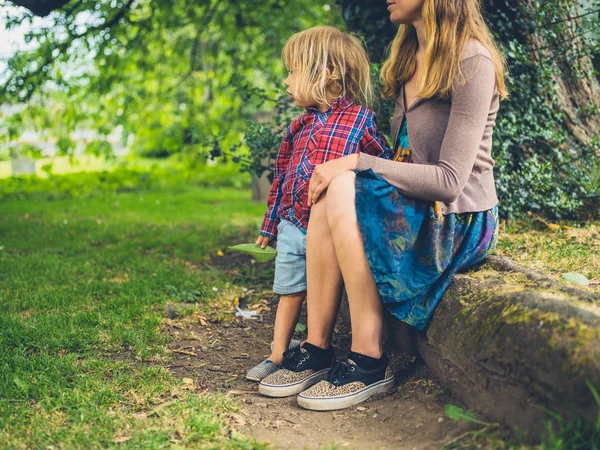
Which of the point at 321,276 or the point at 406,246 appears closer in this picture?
the point at 406,246

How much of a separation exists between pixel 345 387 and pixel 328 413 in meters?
0.12

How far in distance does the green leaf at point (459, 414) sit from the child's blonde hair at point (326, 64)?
1.49m

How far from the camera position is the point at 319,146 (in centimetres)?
283

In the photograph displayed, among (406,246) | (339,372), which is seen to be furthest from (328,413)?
(406,246)

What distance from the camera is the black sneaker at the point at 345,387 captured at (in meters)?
2.37

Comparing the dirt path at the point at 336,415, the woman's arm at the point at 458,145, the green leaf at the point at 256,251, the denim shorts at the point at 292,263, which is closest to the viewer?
the dirt path at the point at 336,415

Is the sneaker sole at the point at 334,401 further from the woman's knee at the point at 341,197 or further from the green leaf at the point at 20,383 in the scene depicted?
the green leaf at the point at 20,383

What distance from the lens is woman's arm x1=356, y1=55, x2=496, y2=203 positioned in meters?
2.31

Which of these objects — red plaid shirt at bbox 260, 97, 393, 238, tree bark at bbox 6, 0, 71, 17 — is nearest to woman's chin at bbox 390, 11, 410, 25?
red plaid shirt at bbox 260, 97, 393, 238

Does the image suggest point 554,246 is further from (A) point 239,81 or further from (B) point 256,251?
(A) point 239,81

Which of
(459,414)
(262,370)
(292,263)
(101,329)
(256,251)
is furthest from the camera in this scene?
(101,329)

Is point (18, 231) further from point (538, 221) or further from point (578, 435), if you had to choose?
point (578, 435)

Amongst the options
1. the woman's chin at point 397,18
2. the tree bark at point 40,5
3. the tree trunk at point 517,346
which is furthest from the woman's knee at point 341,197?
the tree bark at point 40,5

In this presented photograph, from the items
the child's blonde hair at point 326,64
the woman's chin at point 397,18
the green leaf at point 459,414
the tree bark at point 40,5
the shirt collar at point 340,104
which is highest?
the tree bark at point 40,5
